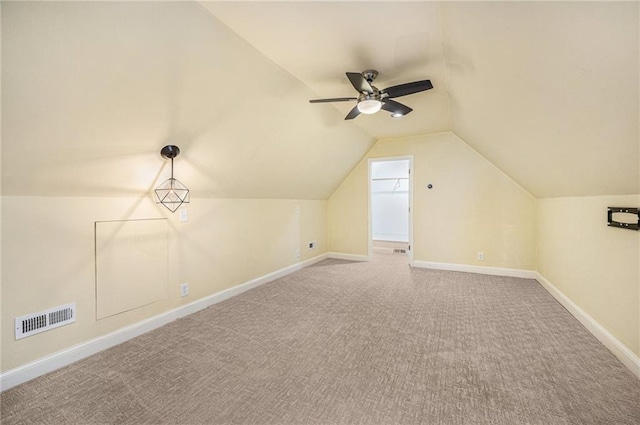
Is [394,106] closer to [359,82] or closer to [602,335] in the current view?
[359,82]

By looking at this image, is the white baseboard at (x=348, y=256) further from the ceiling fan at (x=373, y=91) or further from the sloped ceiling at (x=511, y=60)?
the ceiling fan at (x=373, y=91)

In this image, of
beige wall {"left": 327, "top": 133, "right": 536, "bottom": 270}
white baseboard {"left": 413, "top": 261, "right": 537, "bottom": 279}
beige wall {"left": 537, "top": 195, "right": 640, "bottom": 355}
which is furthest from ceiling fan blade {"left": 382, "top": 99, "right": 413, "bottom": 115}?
white baseboard {"left": 413, "top": 261, "right": 537, "bottom": 279}

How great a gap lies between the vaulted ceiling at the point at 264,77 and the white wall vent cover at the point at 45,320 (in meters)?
0.82

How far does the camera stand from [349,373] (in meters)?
1.80

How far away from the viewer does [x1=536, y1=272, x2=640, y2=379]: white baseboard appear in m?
1.80

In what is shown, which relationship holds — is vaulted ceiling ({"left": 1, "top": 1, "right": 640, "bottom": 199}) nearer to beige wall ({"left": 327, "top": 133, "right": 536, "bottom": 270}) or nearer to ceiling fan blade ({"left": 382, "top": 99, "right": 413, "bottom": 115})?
ceiling fan blade ({"left": 382, "top": 99, "right": 413, "bottom": 115})

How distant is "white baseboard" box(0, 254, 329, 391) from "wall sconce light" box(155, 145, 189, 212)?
1.03m

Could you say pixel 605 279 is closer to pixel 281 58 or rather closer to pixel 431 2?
pixel 431 2

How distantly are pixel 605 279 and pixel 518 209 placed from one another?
2.00 meters

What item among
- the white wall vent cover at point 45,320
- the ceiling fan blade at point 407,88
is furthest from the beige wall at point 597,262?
the white wall vent cover at point 45,320

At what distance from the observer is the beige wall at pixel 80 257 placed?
1703 mm

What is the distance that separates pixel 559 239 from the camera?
3.09m

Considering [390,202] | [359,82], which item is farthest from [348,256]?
[359,82]

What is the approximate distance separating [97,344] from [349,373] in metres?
1.93
